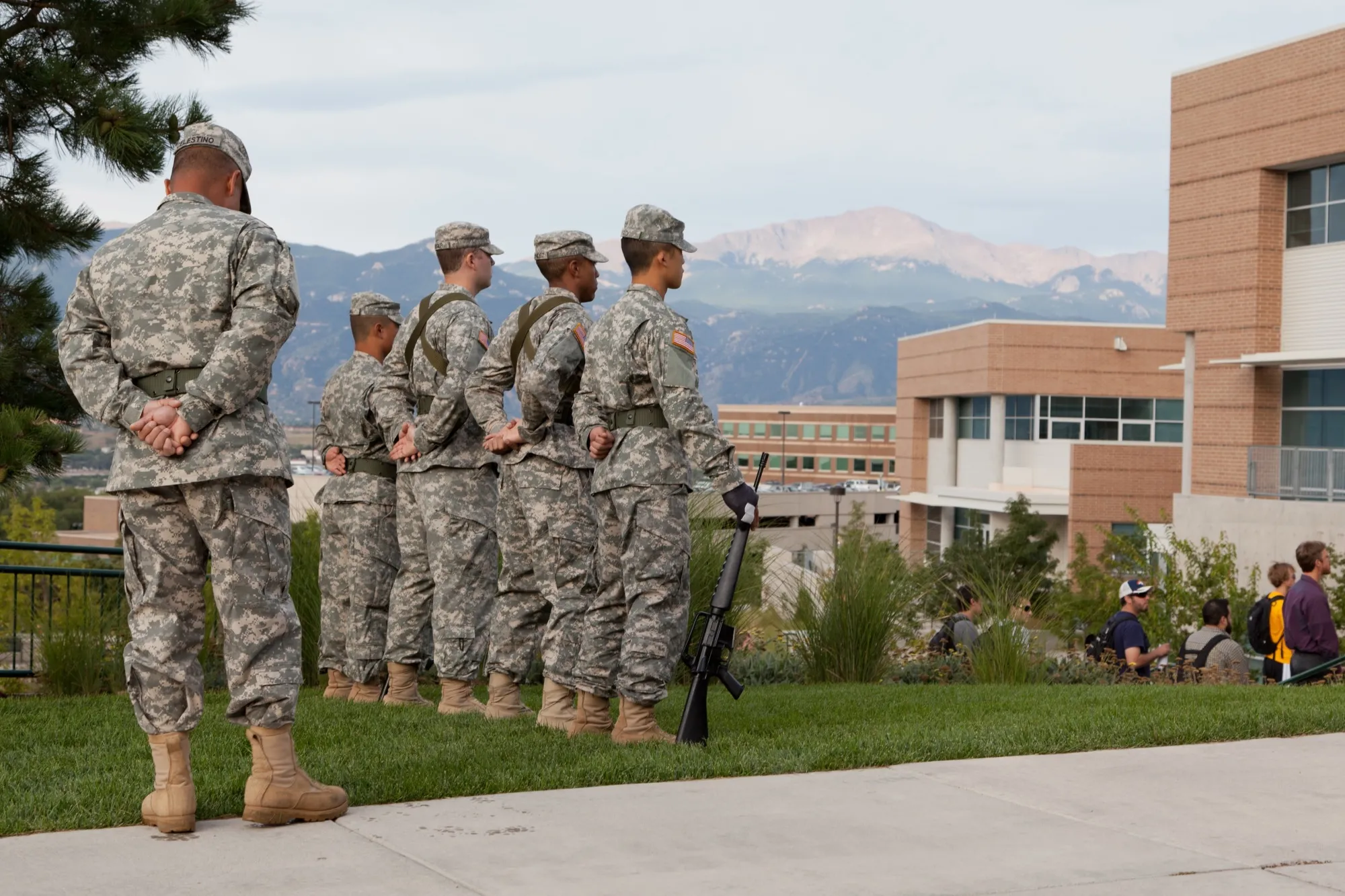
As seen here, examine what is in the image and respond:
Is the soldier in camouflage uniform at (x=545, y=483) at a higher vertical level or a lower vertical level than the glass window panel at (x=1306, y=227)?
lower

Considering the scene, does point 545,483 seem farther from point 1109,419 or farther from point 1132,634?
point 1109,419

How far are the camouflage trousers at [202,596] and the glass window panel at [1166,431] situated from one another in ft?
231

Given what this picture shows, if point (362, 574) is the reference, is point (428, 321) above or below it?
above

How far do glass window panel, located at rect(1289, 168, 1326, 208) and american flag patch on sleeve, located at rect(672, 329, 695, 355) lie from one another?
35.7 m

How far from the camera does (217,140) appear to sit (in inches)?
209

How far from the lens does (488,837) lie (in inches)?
191

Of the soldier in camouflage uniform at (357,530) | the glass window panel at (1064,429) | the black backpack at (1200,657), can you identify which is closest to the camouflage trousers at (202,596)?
the soldier in camouflage uniform at (357,530)

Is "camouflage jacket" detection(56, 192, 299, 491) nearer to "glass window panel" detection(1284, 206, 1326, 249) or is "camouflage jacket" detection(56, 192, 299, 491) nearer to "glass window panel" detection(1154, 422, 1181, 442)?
"glass window panel" detection(1284, 206, 1326, 249)

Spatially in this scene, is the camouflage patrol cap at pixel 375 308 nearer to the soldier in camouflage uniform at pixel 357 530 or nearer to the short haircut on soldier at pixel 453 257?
the soldier in camouflage uniform at pixel 357 530

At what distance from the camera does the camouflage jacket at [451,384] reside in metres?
8.23

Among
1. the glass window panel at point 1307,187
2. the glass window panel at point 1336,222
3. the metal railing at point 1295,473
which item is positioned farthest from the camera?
the glass window panel at point 1307,187

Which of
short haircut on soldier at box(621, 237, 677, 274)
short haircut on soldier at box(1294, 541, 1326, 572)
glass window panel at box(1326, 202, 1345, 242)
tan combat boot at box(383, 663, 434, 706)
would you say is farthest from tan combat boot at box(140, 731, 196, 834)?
glass window panel at box(1326, 202, 1345, 242)

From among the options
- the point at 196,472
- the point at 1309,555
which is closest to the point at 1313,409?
the point at 1309,555

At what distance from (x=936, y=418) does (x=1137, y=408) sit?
40.5ft
